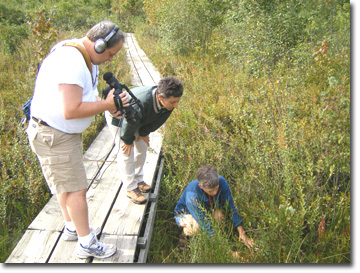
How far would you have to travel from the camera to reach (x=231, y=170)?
12.1 ft

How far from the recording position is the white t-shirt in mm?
1947

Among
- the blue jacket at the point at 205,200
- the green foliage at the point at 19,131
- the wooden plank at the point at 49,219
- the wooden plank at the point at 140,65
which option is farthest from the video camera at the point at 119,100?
the wooden plank at the point at 140,65

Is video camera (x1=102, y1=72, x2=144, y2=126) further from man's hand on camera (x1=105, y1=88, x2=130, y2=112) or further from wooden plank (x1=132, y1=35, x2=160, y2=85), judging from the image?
wooden plank (x1=132, y1=35, x2=160, y2=85)

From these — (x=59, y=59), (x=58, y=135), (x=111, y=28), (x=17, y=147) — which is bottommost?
(x=17, y=147)

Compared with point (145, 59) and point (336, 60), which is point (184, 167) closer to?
point (336, 60)

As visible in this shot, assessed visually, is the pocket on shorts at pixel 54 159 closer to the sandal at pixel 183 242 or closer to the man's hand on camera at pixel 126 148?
the man's hand on camera at pixel 126 148

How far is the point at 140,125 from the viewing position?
9.78 feet

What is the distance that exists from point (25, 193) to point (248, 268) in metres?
2.60

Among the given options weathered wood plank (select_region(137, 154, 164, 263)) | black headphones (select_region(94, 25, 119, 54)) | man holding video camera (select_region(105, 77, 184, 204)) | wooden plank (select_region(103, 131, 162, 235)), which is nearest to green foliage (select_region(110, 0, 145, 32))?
weathered wood plank (select_region(137, 154, 164, 263))

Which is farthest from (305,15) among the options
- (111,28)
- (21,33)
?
(21,33)

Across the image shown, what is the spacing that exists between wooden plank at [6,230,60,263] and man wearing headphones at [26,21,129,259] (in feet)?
1.53

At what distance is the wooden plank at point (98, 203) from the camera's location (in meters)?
2.53

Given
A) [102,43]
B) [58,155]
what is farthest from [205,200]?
[102,43]

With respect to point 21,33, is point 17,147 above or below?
below
